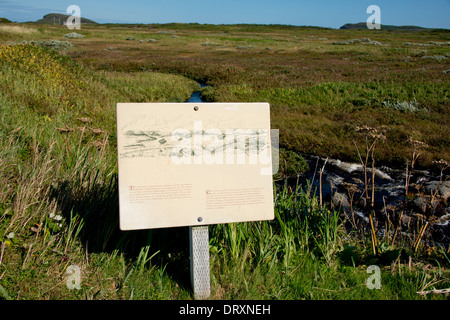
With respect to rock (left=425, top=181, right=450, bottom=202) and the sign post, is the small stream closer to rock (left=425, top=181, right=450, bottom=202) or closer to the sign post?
rock (left=425, top=181, right=450, bottom=202)

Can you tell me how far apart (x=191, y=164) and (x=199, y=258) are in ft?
2.54

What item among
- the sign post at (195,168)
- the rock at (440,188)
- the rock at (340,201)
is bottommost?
the rock at (340,201)

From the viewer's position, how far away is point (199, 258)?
302cm

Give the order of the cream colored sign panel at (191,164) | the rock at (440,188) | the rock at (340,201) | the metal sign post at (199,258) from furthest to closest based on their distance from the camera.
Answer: the rock at (440,188)
the rock at (340,201)
the metal sign post at (199,258)
the cream colored sign panel at (191,164)

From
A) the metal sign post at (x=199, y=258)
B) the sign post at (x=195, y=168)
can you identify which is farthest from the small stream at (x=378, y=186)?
the metal sign post at (x=199, y=258)

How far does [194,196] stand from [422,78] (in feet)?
67.0

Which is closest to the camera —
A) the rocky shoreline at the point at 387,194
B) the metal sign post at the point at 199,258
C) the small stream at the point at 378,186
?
the metal sign post at the point at 199,258

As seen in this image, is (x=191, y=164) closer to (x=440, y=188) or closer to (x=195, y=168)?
(x=195, y=168)

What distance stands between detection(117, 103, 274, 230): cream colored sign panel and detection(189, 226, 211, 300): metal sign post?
16cm

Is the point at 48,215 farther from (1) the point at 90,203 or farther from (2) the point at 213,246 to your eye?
(2) the point at 213,246

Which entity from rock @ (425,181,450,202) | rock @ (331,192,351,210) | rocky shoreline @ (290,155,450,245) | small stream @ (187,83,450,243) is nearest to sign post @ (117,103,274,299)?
rocky shoreline @ (290,155,450,245)

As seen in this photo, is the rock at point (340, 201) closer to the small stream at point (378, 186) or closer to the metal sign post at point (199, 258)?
the small stream at point (378, 186)

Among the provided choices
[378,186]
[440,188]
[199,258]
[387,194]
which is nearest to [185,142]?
[199,258]

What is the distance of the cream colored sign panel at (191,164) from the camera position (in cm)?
Answer: 285
